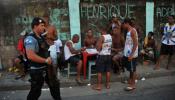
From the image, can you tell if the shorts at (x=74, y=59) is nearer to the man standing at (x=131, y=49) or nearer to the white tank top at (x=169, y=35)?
the man standing at (x=131, y=49)

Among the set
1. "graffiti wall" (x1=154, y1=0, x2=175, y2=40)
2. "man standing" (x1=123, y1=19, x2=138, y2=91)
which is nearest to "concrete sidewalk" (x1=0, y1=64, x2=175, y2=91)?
"man standing" (x1=123, y1=19, x2=138, y2=91)

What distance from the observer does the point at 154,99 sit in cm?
770

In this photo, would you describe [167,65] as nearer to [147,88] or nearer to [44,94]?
[147,88]

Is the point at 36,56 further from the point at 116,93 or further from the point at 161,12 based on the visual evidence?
the point at 161,12

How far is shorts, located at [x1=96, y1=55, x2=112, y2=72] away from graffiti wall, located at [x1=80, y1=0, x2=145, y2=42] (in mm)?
2057

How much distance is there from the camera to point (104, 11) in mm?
10586

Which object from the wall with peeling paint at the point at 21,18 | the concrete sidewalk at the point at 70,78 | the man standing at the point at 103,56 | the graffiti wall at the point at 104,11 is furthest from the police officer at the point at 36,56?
the graffiti wall at the point at 104,11

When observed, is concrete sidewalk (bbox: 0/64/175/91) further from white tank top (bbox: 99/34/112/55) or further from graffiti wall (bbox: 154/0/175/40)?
graffiti wall (bbox: 154/0/175/40)

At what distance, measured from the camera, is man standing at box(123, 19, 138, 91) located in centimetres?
821

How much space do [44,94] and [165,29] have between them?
4.01m

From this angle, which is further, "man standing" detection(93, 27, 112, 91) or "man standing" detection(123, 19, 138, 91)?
"man standing" detection(93, 27, 112, 91)

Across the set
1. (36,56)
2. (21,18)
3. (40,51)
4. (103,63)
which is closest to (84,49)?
(103,63)

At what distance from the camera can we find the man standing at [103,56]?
8484mm

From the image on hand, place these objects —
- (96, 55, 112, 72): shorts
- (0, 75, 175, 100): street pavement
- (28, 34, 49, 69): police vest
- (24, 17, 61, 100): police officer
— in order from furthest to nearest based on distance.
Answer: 1. (96, 55, 112, 72): shorts
2. (0, 75, 175, 100): street pavement
3. (28, 34, 49, 69): police vest
4. (24, 17, 61, 100): police officer
